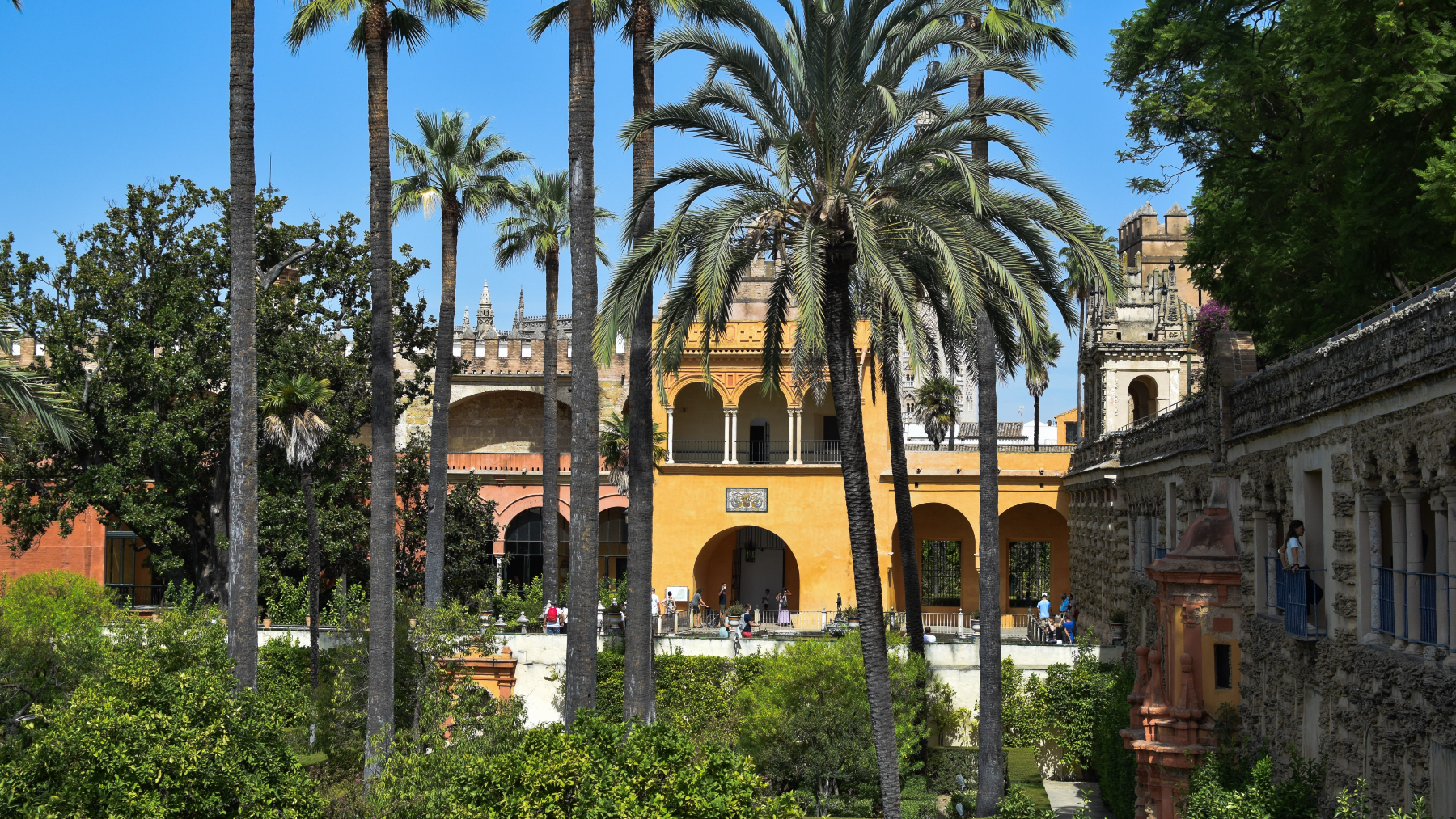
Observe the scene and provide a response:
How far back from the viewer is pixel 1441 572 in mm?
10180

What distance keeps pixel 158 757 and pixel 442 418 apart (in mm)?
16317

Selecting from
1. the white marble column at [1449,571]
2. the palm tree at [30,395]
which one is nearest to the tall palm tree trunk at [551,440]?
the palm tree at [30,395]

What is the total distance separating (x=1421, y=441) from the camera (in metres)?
10.3

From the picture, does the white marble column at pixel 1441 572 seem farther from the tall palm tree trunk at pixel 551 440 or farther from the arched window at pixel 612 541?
the arched window at pixel 612 541

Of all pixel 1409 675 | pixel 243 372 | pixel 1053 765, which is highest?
pixel 243 372

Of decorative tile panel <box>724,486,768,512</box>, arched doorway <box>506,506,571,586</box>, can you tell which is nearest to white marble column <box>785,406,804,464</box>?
decorative tile panel <box>724,486,768,512</box>

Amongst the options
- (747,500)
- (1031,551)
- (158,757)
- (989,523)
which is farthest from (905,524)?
(1031,551)

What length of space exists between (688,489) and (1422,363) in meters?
29.8

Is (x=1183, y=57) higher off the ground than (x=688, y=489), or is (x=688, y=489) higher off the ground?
(x=1183, y=57)

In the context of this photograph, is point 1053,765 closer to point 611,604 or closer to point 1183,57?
point 611,604

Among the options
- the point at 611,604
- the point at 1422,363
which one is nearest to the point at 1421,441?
the point at 1422,363

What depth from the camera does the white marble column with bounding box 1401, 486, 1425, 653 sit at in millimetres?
10586

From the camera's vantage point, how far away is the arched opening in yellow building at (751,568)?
43062 mm

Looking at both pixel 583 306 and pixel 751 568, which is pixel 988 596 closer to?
pixel 583 306
